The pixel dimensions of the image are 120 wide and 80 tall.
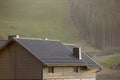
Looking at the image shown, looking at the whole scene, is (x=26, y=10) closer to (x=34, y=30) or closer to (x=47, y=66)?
(x=34, y=30)

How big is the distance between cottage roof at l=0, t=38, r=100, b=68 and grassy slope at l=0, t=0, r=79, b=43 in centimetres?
1191

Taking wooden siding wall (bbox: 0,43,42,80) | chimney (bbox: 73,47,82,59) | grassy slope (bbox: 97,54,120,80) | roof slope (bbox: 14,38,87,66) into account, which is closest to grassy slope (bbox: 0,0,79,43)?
grassy slope (bbox: 97,54,120,80)

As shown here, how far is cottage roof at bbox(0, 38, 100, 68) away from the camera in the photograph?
30.4 metres

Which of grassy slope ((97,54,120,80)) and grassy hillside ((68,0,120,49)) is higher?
grassy hillside ((68,0,120,49))

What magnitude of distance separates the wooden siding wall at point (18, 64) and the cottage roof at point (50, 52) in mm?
497

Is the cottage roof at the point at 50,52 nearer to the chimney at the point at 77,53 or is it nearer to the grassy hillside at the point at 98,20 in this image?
the chimney at the point at 77,53

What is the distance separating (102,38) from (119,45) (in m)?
2.20

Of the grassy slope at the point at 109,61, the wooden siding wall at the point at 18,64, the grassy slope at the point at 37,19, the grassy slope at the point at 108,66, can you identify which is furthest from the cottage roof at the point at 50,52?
the grassy slope at the point at 109,61

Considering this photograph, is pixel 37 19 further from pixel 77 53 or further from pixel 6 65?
pixel 6 65

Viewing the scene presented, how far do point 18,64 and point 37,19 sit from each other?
1671cm

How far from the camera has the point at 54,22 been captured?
157ft

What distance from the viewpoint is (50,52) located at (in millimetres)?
31797

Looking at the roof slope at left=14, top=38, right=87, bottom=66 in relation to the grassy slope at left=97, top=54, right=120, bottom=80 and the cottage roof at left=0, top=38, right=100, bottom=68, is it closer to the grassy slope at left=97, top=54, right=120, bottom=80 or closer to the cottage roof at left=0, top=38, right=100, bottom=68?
the cottage roof at left=0, top=38, right=100, bottom=68

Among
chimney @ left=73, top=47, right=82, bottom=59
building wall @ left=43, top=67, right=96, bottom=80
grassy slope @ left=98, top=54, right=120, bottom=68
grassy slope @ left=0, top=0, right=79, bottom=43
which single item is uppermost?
grassy slope @ left=0, top=0, right=79, bottom=43
